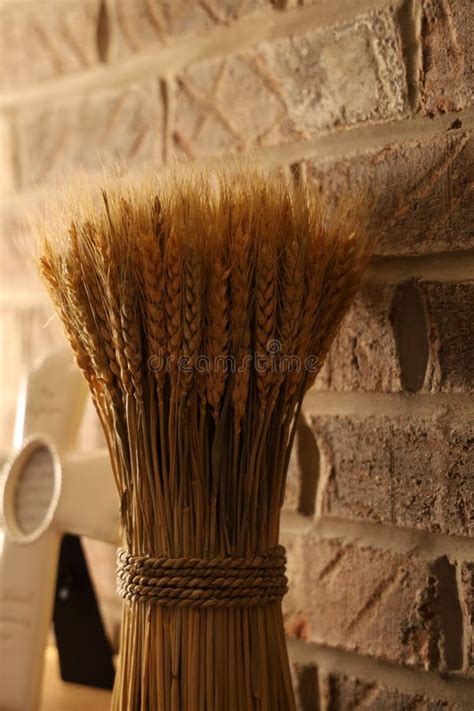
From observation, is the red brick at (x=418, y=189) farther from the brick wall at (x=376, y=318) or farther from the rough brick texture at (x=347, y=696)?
the rough brick texture at (x=347, y=696)

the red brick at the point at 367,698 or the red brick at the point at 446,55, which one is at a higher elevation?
the red brick at the point at 446,55

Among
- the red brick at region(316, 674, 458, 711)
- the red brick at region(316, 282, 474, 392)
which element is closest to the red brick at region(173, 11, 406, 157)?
the red brick at region(316, 282, 474, 392)

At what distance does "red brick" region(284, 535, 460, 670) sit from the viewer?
766mm

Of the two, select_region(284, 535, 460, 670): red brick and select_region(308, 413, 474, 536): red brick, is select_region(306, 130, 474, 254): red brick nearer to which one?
select_region(308, 413, 474, 536): red brick

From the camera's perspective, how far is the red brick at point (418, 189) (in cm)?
74

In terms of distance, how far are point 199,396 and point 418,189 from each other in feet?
0.80

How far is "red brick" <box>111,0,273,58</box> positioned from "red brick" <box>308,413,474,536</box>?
1.28 feet

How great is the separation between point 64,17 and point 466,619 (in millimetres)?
761

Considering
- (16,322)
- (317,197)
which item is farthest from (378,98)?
(16,322)

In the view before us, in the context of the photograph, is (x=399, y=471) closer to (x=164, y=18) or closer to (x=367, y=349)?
(x=367, y=349)

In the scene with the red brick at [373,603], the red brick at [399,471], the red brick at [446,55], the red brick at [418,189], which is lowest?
the red brick at [373,603]

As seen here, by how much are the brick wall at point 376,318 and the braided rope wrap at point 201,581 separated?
14 centimetres

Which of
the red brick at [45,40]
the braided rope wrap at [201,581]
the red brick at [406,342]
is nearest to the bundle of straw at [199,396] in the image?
the braided rope wrap at [201,581]

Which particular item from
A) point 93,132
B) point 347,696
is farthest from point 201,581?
point 93,132
